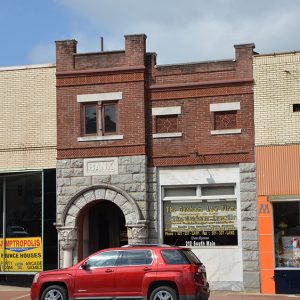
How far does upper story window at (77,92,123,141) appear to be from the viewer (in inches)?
870

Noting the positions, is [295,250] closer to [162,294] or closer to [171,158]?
[171,158]

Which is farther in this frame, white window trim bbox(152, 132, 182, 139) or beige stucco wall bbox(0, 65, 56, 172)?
beige stucco wall bbox(0, 65, 56, 172)

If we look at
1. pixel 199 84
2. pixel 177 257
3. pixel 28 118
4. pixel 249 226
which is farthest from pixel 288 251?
pixel 28 118

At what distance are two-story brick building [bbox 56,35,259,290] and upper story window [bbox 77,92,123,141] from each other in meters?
0.03

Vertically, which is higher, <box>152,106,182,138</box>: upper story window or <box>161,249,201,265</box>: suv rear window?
<box>152,106,182,138</box>: upper story window

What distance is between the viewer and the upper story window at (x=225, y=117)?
21375 mm

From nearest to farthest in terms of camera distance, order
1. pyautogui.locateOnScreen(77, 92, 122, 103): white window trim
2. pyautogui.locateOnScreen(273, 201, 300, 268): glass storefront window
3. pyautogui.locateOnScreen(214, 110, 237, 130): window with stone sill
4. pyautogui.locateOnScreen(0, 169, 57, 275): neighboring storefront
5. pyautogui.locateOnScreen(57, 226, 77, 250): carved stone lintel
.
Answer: pyautogui.locateOnScreen(273, 201, 300, 268): glass storefront window
pyautogui.locateOnScreen(214, 110, 237, 130): window with stone sill
pyautogui.locateOnScreen(57, 226, 77, 250): carved stone lintel
pyautogui.locateOnScreen(77, 92, 122, 103): white window trim
pyautogui.locateOnScreen(0, 169, 57, 275): neighboring storefront

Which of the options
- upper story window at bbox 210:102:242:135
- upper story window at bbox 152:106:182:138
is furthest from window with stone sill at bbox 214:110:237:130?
upper story window at bbox 152:106:182:138

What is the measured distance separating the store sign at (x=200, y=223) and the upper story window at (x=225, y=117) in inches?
93.8

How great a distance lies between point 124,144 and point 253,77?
4900mm

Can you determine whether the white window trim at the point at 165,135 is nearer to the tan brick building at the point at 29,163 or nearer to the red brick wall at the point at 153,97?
the red brick wall at the point at 153,97

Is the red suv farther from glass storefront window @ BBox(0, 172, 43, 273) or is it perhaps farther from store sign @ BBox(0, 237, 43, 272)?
glass storefront window @ BBox(0, 172, 43, 273)

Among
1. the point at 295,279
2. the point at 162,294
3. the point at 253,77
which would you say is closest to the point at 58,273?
the point at 162,294

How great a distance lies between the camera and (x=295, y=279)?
2019 cm
